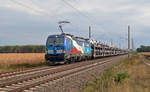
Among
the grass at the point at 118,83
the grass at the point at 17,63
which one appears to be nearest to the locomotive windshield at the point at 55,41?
the grass at the point at 17,63

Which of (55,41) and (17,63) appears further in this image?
(17,63)

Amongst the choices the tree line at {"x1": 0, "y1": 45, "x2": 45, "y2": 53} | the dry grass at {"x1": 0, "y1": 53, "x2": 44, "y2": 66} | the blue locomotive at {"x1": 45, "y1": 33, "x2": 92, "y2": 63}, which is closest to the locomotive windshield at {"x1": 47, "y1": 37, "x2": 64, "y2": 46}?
the blue locomotive at {"x1": 45, "y1": 33, "x2": 92, "y2": 63}

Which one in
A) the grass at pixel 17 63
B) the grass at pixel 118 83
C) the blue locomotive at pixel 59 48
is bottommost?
the grass at pixel 118 83

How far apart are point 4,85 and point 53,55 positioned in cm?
1224

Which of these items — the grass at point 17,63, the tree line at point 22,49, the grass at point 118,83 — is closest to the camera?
the grass at point 118,83

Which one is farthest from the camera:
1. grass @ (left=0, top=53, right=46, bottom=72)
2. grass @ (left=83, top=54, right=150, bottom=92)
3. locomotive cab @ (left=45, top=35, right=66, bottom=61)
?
locomotive cab @ (left=45, top=35, right=66, bottom=61)

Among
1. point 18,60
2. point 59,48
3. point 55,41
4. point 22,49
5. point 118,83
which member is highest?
point 22,49

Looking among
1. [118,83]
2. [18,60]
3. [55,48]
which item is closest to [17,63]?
[18,60]

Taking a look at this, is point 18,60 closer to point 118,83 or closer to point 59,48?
point 59,48

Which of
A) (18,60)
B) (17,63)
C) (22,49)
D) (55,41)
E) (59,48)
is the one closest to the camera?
(59,48)

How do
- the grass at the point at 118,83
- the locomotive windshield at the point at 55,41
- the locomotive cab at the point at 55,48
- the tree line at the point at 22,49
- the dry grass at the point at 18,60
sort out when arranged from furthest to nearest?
1. the tree line at the point at 22,49
2. the dry grass at the point at 18,60
3. the locomotive windshield at the point at 55,41
4. the locomotive cab at the point at 55,48
5. the grass at the point at 118,83

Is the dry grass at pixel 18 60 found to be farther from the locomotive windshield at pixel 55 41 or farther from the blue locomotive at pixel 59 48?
the locomotive windshield at pixel 55 41

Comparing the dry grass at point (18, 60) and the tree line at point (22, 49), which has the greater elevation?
the tree line at point (22, 49)

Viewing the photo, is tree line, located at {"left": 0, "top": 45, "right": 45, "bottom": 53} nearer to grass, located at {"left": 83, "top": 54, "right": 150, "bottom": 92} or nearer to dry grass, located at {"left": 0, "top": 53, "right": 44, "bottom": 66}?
dry grass, located at {"left": 0, "top": 53, "right": 44, "bottom": 66}
